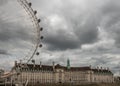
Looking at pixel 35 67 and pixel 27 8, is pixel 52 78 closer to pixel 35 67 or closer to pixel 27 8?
pixel 35 67

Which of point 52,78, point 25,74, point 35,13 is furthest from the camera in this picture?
point 52,78

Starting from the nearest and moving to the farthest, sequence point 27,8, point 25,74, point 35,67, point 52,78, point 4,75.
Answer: point 27,8
point 4,75
point 25,74
point 35,67
point 52,78

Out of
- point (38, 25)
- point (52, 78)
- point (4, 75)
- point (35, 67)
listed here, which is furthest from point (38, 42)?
point (52, 78)

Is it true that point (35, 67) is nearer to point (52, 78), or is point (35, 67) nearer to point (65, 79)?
point (52, 78)

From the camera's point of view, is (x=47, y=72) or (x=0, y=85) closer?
(x=0, y=85)

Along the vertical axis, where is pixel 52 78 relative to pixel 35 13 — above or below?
below

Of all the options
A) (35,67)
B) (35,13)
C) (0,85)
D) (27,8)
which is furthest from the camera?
(35,67)

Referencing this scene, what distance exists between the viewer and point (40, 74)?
17238 centimetres

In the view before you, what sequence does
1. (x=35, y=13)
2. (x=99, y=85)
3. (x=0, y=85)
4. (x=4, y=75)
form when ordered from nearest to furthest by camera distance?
1. (x=35, y=13)
2. (x=4, y=75)
3. (x=0, y=85)
4. (x=99, y=85)

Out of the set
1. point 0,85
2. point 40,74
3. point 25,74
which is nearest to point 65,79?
point 40,74

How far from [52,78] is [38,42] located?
129532 mm

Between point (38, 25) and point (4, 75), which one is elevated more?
point (38, 25)

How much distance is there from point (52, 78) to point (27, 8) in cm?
13539

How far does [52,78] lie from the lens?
182250 millimetres
